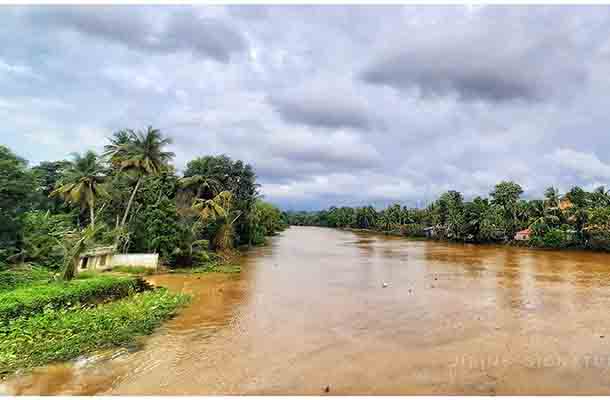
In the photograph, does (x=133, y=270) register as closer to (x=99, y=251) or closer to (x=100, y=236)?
(x=99, y=251)

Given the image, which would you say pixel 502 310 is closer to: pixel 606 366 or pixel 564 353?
pixel 564 353

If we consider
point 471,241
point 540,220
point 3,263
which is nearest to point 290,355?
point 3,263

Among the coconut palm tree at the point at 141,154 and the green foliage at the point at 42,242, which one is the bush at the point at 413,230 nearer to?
the coconut palm tree at the point at 141,154

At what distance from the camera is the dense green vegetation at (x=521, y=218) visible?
135 ft

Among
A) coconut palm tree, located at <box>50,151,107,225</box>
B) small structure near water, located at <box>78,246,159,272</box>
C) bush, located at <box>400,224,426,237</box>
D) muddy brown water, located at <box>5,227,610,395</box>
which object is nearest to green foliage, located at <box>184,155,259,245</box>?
coconut palm tree, located at <box>50,151,107,225</box>

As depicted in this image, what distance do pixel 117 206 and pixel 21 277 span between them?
13.7 m

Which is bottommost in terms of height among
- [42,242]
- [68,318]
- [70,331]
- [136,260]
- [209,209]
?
[70,331]

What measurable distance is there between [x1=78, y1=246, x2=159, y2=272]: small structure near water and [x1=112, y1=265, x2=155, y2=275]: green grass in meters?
0.24

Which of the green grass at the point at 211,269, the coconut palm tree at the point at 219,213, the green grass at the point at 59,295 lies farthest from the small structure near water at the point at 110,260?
the coconut palm tree at the point at 219,213

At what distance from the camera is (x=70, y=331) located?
10.2 meters

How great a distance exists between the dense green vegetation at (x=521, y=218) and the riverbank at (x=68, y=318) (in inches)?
1764

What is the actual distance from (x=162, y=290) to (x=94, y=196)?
38.9 feet

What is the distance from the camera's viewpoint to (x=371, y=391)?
775 centimetres

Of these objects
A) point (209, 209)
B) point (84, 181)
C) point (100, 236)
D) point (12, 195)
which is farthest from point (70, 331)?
point (209, 209)
